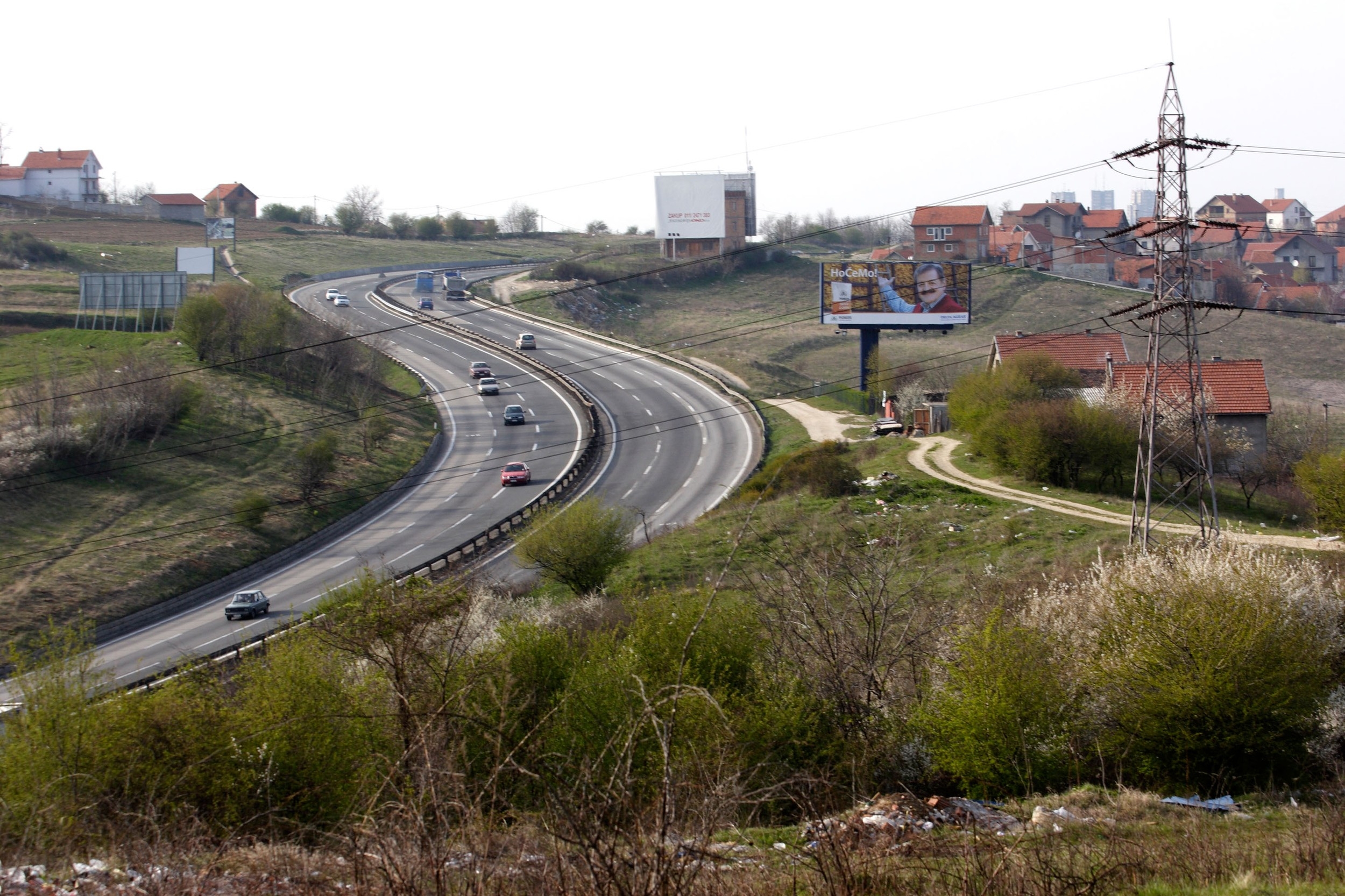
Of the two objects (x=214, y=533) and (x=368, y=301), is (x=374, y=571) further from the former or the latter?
(x=368, y=301)

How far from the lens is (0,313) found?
57.8 meters

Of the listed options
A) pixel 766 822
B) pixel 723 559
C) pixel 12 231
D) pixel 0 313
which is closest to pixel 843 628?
pixel 766 822

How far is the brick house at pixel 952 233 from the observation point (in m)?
114

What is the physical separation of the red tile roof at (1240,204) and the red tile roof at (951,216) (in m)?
58.7

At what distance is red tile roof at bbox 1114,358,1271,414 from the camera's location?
4353 cm

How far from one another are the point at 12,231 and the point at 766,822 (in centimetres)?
9716

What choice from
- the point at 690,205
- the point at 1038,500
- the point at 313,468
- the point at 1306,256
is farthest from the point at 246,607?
the point at 1306,256

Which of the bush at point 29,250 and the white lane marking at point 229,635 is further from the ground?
the bush at point 29,250

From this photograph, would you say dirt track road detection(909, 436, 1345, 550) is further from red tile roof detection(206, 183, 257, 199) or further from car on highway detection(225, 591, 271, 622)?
red tile roof detection(206, 183, 257, 199)

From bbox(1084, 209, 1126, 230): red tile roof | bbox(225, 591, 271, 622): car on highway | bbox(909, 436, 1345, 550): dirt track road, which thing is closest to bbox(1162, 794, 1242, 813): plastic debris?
bbox(909, 436, 1345, 550): dirt track road

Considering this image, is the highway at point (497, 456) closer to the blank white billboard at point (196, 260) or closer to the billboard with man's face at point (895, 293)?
the blank white billboard at point (196, 260)

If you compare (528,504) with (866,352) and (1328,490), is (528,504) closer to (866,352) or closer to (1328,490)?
(866,352)

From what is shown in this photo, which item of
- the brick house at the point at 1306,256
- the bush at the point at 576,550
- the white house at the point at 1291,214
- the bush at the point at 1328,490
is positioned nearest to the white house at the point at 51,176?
the bush at the point at 576,550

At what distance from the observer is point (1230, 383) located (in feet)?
147
